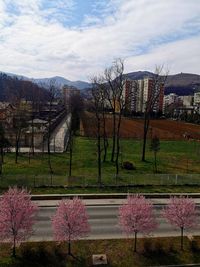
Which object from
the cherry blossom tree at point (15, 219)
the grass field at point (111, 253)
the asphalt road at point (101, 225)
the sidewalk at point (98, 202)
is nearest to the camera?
the grass field at point (111, 253)

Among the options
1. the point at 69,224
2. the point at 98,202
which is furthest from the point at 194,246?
the point at 98,202

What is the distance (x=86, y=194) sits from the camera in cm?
3309

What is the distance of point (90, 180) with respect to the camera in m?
36.8

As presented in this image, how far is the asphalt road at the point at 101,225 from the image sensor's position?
24609mm

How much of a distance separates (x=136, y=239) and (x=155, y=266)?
9.47 feet

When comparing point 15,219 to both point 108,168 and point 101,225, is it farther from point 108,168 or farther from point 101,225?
point 108,168

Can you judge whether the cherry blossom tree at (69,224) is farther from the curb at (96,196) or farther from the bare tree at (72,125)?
the bare tree at (72,125)

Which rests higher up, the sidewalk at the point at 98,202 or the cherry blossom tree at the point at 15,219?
the cherry blossom tree at the point at 15,219

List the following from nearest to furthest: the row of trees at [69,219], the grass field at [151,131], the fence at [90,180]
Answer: the row of trees at [69,219] < the fence at [90,180] < the grass field at [151,131]

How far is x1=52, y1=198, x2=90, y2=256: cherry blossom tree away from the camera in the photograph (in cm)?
2220

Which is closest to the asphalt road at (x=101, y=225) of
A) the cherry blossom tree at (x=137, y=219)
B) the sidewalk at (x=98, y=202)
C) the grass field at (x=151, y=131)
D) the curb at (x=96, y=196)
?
the sidewalk at (x=98, y=202)

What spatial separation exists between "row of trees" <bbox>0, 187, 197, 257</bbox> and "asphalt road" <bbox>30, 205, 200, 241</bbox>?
135 cm

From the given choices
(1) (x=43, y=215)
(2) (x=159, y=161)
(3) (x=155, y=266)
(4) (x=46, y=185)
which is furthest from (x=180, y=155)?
(3) (x=155, y=266)

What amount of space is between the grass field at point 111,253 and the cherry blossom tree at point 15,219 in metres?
0.85
